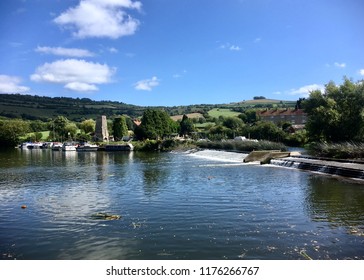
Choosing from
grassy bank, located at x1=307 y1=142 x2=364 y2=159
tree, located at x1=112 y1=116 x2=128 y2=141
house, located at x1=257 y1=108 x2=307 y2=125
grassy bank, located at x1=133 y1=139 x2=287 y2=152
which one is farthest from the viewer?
house, located at x1=257 y1=108 x2=307 y2=125

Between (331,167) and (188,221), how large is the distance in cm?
1946

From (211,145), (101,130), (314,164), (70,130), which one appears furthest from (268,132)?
(70,130)

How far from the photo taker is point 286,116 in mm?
161750

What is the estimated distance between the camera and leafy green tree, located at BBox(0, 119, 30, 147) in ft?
420

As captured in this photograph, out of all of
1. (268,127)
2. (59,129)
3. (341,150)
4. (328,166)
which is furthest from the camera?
(59,129)

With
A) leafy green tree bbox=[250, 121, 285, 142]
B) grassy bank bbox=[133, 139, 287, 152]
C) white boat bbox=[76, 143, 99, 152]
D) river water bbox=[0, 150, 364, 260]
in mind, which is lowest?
river water bbox=[0, 150, 364, 260]

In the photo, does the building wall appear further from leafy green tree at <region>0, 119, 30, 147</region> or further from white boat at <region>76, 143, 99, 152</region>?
leafy green tree at <region>0, 119, 30, 147</region>

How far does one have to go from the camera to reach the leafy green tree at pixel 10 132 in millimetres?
128000

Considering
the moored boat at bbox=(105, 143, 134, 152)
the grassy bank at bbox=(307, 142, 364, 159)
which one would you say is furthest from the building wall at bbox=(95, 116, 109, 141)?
the grassy bank at bbox=(307, 142, 364, 159)

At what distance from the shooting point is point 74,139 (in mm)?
145625

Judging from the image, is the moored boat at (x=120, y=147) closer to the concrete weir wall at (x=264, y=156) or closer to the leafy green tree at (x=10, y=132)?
the leafy green tree at (x=10, y=132)

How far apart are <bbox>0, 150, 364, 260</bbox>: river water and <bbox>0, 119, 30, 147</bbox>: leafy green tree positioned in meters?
111

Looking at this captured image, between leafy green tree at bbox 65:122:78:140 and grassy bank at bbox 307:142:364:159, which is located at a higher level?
leafy green tree at bbox 65:122:78:140

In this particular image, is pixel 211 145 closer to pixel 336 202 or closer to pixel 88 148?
pixel 88 148
